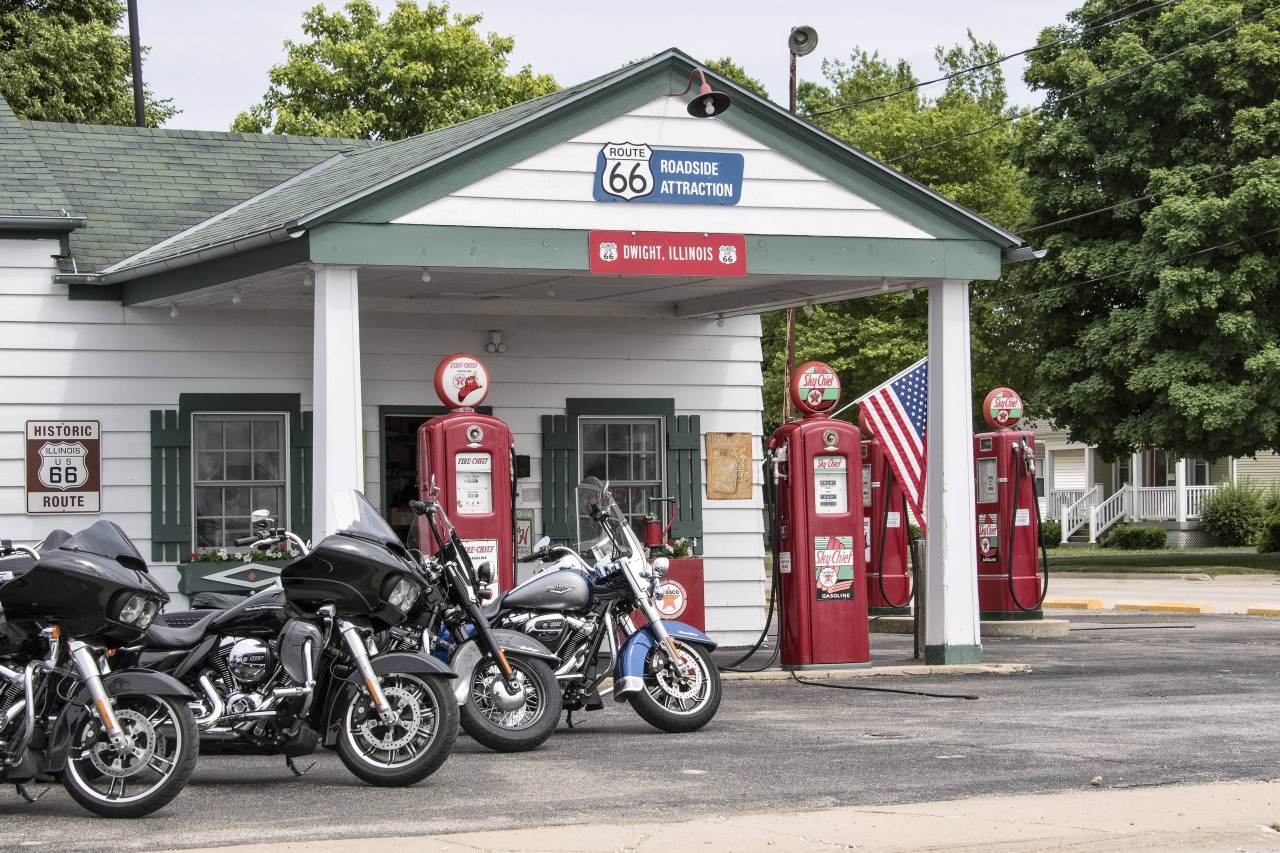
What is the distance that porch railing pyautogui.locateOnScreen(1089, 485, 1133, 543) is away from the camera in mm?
45062

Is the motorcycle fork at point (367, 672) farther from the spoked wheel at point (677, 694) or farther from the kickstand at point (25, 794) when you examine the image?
the spoked wheel at point (677, 694)

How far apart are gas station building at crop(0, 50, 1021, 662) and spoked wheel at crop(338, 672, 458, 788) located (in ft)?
10.2

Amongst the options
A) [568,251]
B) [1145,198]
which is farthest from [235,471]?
[1145,198]

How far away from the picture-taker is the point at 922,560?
1417cm

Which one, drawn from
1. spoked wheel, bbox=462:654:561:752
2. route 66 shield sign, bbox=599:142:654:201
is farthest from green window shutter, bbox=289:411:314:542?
spoked wheel, bbox=462:654:561:752

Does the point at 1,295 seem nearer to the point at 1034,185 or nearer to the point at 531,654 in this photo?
the point at 531,654

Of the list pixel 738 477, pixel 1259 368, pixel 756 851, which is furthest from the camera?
pixel 1259 368

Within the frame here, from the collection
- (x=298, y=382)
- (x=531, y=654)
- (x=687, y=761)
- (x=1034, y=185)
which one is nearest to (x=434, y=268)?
(x=298, y=382)

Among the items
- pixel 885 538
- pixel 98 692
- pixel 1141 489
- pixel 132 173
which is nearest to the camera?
pixel 98 692

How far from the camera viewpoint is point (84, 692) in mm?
7613

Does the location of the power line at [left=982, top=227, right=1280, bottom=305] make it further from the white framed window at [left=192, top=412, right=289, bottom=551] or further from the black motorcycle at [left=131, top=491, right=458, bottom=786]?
the black motorcycle at [left=131, top=491, right=458, bottom=786]

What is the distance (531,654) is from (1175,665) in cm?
683

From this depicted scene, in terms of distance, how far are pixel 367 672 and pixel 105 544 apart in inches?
53.2

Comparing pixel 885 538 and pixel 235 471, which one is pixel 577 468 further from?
pixel 885 538
